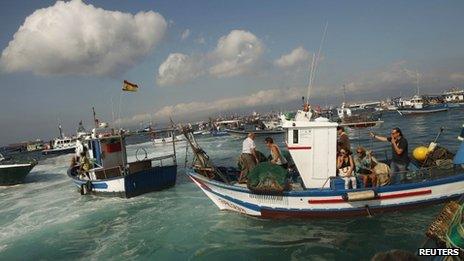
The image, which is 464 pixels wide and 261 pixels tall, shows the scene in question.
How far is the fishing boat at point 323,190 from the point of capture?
11578 mm

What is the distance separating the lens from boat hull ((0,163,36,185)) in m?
31.7

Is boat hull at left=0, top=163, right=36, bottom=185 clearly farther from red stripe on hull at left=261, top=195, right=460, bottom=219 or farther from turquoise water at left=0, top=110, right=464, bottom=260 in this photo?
red stripe on hull at left=261, top=195, right=460, bottom=219

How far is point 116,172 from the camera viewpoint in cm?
2225

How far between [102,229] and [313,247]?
9.07 meters

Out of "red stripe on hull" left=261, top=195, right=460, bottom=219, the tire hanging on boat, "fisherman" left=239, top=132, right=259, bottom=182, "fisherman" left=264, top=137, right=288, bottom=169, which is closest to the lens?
"red stripe on hull" left=261, top=195, right=460, bottom=219

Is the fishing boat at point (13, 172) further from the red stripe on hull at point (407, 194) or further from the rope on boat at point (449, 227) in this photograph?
the rope on boat at point (449, 227)

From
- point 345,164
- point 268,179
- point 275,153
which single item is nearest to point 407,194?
point 345,164

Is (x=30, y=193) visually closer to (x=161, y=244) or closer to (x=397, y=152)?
(x=161, y=244)

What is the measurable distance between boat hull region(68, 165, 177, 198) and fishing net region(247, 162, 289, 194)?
385 inches

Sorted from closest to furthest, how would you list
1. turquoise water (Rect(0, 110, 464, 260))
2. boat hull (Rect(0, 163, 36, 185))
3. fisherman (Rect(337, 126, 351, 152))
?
turquoise water (Rect(0, 110, 464, 260)), fisherman (Rect(337, 126, 351, 152)), boat hull (Rect(0, 163, 36, 185))

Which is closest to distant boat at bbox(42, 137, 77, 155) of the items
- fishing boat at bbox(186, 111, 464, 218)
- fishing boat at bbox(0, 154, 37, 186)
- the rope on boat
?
fishing boat at bbox(0, 154, 37, 186)

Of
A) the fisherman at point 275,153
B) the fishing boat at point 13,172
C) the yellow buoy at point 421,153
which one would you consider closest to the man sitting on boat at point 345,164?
the fisherman at point 275,153

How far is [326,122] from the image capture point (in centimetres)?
1245

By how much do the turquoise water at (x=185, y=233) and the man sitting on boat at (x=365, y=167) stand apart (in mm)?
1261
